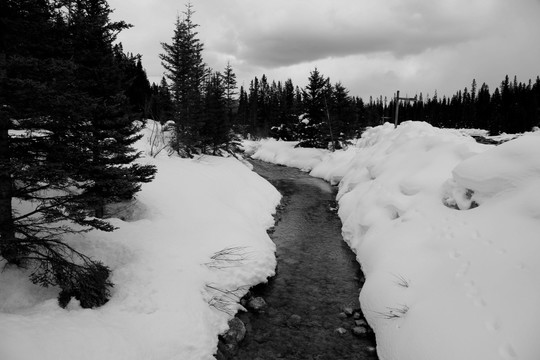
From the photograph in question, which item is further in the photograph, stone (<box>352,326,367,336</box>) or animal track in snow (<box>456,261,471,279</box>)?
stone (<box>352,326,367,336</box>)

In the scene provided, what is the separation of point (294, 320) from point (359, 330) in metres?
1.77

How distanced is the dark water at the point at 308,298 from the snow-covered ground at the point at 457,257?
28.0 inches

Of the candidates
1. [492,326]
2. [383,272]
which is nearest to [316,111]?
[383,272]

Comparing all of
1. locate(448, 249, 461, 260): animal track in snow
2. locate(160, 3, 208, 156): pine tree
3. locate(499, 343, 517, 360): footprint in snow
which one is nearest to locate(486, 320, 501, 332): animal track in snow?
locate(499, 343, 517, 360): footprint in snow

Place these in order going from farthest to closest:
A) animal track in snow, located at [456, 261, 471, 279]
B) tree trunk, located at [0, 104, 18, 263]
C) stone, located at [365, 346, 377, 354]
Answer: stone, located at [365, 346, 377, 354]
animal track in snow, located at [456, 261, 471, 279]
tree trunk, located at [0, 104, 18, 263]

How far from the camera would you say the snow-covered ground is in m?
5.89

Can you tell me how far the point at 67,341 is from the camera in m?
5.69

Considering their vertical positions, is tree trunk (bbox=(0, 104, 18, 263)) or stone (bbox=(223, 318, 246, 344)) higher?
tree trunk (bbox=(0, 104, 18, 263))

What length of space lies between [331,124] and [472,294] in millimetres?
31274

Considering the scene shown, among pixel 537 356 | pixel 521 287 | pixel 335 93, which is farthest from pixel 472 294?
pixel 335 93

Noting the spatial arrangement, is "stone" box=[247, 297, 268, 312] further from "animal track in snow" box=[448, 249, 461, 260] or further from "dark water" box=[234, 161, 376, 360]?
"animal track in snow" box=[448, 249, 461, 260]

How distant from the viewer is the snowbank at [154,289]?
19.1ft

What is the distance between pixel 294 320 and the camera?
8.96m

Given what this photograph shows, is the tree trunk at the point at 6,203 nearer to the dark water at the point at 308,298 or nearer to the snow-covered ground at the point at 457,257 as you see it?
the dark water at the point at 308,298
